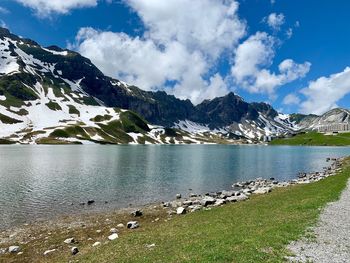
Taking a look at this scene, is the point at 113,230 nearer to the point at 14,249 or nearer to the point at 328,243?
the point at 14,249

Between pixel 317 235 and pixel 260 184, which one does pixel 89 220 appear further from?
pixel 260 184

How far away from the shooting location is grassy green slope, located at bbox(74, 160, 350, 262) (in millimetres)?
21891

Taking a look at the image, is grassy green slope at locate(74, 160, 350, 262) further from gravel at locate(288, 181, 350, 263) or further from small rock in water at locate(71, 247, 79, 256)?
small rock in water at locate(71, 247, 79, 256)

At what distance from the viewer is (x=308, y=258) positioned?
802 inches

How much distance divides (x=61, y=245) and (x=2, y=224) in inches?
541

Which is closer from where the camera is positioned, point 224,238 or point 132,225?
point 224,238

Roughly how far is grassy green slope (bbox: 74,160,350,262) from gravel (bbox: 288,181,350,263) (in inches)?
34.6

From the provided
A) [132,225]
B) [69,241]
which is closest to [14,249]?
[69,241]

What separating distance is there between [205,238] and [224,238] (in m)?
1.93

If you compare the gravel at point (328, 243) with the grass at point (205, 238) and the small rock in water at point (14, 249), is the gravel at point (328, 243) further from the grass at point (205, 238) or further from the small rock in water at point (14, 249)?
the small rock in water at point (14, 249)

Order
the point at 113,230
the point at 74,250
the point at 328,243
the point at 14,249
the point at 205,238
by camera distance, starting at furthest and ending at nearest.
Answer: the point at 113,230, the point at 14,249, the point at 74,250, the point at 205,238, the point at 328,243

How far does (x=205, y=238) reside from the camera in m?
27.0

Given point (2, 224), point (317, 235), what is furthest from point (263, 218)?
point (2, 224)

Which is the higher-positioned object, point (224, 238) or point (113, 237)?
point (224, 238)
